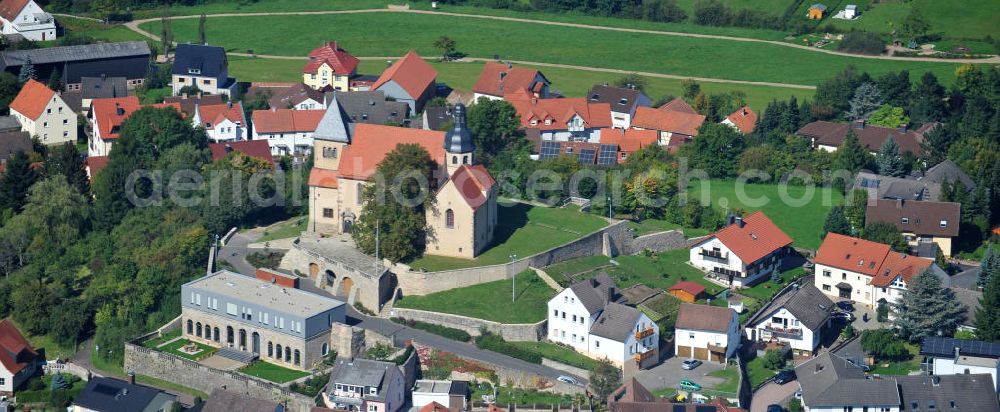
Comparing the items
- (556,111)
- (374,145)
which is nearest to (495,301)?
(374,145)

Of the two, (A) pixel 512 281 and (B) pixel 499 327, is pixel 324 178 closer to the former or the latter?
(A) pixel 512 281

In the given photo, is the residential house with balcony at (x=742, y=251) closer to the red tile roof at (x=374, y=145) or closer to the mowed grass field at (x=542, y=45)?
the red tile roof at (x=374, y=145)

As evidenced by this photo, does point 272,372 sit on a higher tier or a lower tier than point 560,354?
lower

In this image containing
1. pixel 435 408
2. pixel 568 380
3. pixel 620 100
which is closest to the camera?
pixel 435 408

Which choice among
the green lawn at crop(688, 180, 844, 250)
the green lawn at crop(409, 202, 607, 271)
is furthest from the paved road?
the green lawn at crop(409, 202, 607, 271)

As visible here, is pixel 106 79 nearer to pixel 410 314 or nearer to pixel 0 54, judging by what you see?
pixel 0 54

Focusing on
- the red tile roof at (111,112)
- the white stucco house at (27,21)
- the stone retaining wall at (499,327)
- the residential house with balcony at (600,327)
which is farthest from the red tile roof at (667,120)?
the white stucco house at (27,21)

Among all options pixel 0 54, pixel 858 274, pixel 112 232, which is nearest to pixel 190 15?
pixel 0 54
